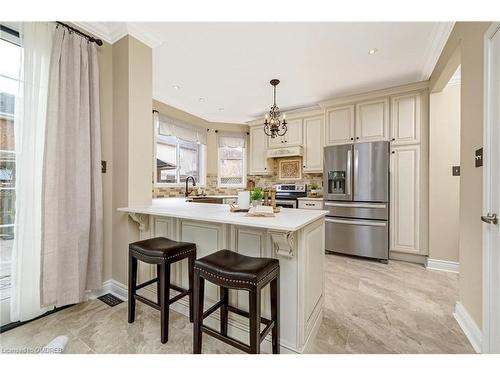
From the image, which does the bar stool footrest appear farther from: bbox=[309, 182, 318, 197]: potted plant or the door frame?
bbox=[309, 182, 318, 197]: potted plant

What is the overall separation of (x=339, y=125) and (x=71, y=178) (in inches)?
139

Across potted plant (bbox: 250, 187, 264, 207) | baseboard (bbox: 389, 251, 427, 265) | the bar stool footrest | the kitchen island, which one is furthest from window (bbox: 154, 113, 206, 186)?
baseboard (bbox: 389, 251, 427, 265)

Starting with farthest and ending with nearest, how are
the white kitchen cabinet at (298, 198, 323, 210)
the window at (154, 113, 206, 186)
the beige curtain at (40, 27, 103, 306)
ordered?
1. the window at (154, 113, 206, 186)
2. the white kitchen cabinet at (298, 198, 323, 210)
3. the beige curtain at (40, 27, 103, 306)

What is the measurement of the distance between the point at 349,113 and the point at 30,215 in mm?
3969

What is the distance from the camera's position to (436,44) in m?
2.20

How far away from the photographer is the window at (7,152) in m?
1.52

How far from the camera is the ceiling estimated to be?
198 centimetres

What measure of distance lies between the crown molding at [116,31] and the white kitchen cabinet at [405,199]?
3.38 metres

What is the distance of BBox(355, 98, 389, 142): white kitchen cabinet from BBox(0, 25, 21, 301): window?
12.6 ft

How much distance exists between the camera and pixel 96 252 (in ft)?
6.33

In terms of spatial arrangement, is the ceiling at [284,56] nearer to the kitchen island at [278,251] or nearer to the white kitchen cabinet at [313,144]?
the white kitchen cabinet at [313,144]

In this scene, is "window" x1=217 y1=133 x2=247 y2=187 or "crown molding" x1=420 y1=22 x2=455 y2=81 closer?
"crown molding" x1=420 y1=22 x2=455 y2=81

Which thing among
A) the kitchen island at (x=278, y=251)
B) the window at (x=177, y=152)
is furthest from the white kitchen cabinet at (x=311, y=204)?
the window at (x=177, y=152)
